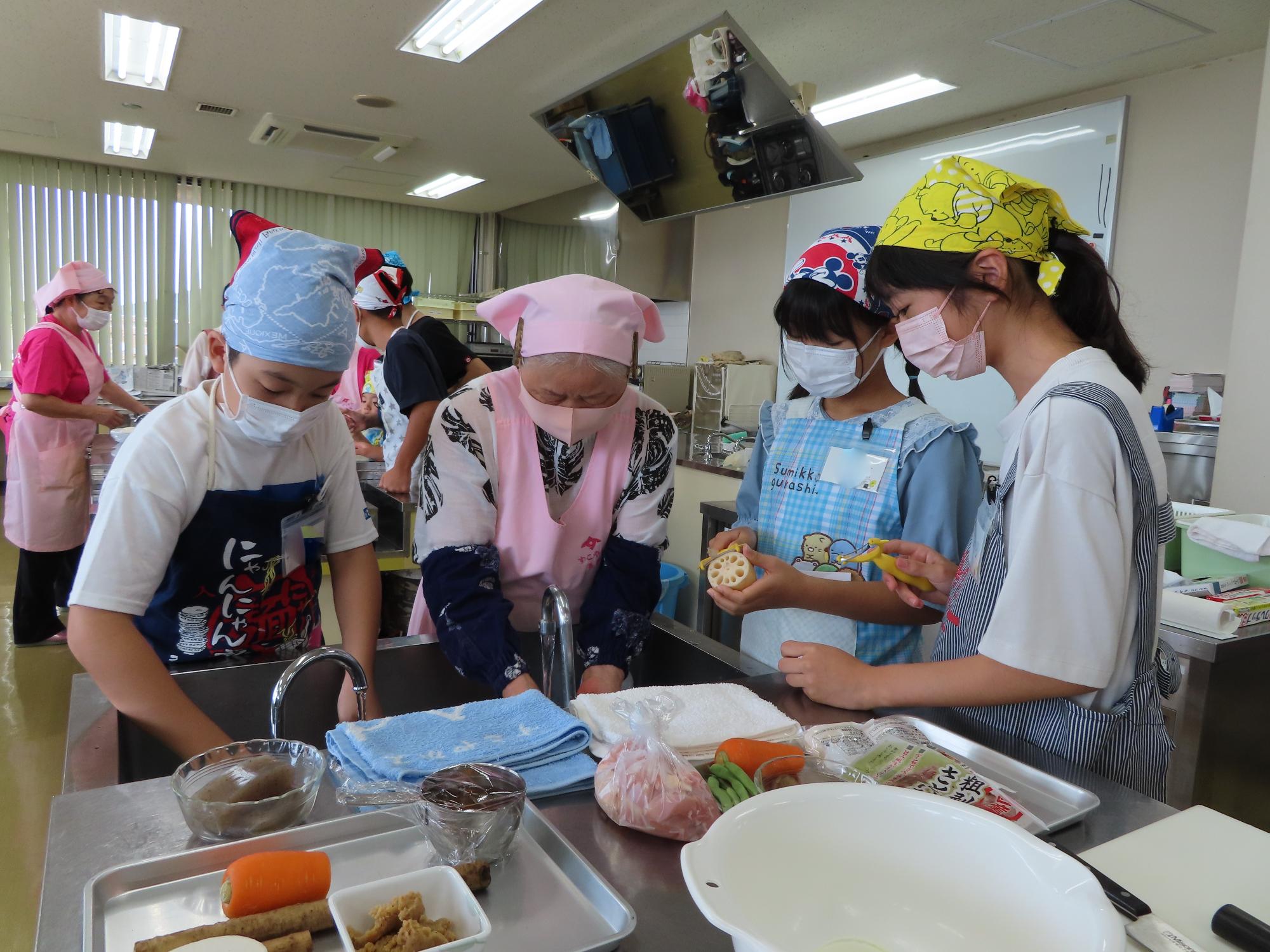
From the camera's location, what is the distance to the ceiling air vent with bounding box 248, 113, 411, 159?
17.1ft

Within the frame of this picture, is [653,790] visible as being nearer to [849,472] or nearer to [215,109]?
[849,472]

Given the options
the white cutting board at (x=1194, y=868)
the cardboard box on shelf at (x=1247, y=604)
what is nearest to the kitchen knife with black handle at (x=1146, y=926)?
the white cutting board at (x=1194, y=868)

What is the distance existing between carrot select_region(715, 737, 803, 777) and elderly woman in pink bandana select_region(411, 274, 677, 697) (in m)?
0.41

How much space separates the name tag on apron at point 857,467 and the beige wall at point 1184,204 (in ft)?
9.54

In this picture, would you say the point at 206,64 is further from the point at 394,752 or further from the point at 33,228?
the point at 394,752

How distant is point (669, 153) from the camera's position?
136 inches

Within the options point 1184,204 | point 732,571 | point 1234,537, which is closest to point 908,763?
point 732,571

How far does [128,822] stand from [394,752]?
239mm

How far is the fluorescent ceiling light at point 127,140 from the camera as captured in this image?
5586mm

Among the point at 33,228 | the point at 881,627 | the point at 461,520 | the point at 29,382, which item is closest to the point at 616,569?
the point at 461,520

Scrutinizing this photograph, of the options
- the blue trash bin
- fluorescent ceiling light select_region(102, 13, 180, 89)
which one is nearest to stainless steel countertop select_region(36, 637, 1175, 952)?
the blue trash bin

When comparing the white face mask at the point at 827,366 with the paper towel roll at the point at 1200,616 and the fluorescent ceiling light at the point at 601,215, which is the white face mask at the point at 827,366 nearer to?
the paper towel roll at the point at 1200,616

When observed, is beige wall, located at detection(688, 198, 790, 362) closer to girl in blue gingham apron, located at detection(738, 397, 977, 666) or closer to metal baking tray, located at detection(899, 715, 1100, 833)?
girl in blue gingham apron, located at detection(738, 397, 977, 666)

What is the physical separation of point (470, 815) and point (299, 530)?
0.76 metres
